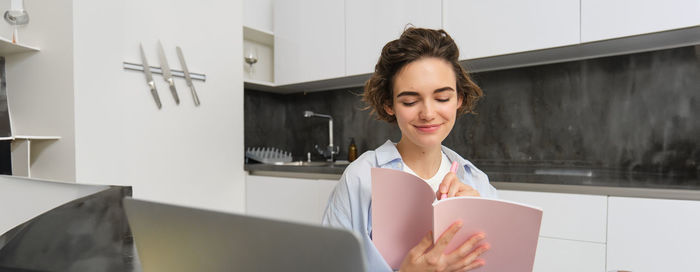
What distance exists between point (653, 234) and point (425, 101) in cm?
100

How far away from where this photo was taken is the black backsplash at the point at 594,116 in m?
1.65

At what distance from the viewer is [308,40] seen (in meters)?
2.34

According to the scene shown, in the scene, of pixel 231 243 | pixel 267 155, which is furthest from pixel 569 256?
pixel 267 155

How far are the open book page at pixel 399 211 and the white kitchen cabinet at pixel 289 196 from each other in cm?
132

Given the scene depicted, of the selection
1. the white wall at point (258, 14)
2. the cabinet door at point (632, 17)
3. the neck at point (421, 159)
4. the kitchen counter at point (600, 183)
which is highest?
the white wall at point (258, 14)

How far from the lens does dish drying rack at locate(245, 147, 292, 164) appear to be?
2.43m

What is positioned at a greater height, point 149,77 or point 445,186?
point 149,77

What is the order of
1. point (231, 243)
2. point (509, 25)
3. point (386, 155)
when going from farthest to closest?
point (509, 25), point (386, 155), point (231, 243)

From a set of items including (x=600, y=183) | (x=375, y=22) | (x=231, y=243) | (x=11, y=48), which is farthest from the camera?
(x=375, y=22)

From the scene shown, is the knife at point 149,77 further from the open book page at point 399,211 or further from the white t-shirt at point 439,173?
the open book page at point 399,211

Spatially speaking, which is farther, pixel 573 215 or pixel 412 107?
pixel 573 215

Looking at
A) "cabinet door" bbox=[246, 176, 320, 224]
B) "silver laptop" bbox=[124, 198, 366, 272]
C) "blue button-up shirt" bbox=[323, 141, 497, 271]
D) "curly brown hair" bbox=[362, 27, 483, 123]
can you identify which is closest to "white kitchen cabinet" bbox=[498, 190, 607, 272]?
"curly brown hair" bbox=[362, 27, 483, 123]

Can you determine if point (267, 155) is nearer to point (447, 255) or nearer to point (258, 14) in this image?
point (258, 14)

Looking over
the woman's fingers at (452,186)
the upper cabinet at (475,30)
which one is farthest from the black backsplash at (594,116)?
the woman's fingers at (452,186)
